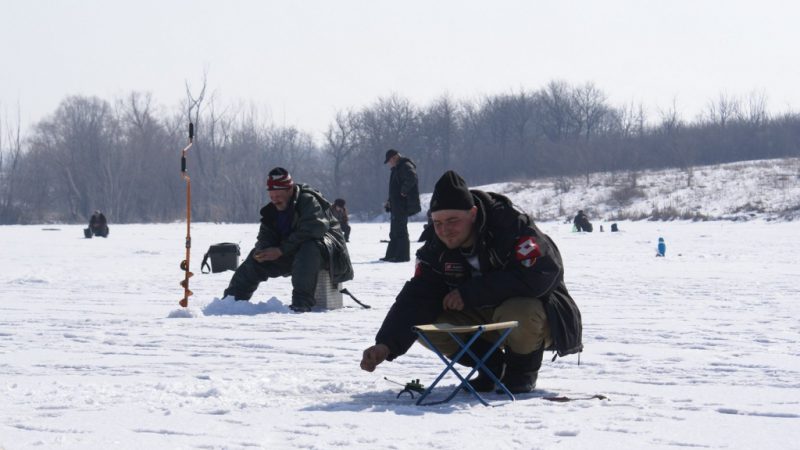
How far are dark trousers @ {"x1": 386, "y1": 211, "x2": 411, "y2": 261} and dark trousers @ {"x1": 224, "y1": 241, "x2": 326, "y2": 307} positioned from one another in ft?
20.7

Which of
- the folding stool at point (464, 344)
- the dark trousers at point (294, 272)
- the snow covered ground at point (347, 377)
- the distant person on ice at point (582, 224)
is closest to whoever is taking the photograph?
the snow covered ground at point (347, 377)

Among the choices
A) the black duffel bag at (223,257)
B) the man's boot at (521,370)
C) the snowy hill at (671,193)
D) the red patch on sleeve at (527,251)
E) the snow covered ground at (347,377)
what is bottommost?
the snow covered ground at (347,377)

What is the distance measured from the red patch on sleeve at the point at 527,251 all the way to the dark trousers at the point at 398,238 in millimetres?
10780

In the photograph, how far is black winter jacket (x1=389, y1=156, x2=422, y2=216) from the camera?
15672mm

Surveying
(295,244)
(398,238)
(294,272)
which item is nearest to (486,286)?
(295,244)

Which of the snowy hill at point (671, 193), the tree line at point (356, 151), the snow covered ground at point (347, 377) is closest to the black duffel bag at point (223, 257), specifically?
the snow covered ground at point (347, 377)

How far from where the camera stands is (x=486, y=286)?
5.17 meters

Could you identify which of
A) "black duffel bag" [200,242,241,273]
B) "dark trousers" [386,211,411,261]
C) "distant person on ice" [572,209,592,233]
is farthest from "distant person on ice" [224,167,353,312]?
"distant person on ice" [572,209,592,233]

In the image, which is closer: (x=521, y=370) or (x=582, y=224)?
(x=521, y=370)

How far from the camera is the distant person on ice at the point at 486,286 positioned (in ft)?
16.9

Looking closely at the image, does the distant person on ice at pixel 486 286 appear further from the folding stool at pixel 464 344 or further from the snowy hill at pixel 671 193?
the snowy hill at pixel 671 193

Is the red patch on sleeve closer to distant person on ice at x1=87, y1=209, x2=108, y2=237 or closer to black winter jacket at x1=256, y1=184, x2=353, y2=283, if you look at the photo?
black winter jacket at x1=256, y1=184, x2=353, y2=283

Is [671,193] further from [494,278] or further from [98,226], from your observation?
[494,278]

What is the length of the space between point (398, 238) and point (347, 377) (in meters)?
10.7
